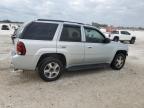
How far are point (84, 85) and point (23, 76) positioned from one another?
2062mm

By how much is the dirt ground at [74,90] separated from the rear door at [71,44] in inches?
25.1

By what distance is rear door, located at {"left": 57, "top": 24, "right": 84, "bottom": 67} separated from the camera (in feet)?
23.3

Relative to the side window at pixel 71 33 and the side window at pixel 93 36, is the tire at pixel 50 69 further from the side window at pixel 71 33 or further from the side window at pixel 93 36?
the side window at pixel 93 36

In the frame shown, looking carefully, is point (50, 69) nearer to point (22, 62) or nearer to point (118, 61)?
point (22, 62)

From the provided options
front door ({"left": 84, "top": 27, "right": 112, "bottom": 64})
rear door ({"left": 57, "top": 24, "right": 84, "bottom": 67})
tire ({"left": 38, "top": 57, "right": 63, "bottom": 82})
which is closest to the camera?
tire ({"left": 38, "top": 57, "right": 63, "bottom": 82})

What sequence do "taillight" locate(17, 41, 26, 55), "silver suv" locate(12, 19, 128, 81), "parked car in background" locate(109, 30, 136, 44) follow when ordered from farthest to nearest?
"parked car in background" locate(109, 30, 136, 44) < "silver suv" locate(12, 19, 128, 81) < "taillight" locate(17, 41, 26, 55)

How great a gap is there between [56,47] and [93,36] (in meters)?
1.68

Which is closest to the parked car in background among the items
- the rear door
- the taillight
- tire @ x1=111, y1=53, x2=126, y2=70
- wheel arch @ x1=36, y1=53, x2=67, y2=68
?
tire @ x1=111, y1=53, x2=126, y2=70

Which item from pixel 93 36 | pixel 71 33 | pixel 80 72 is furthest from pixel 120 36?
pixel 71 33

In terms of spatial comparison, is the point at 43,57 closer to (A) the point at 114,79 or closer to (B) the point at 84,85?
(B) the point at 84,85

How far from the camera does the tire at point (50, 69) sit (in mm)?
6777

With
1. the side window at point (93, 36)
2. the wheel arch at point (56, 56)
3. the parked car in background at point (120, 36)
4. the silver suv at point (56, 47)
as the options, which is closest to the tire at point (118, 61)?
the silver suv at point (56, 47)

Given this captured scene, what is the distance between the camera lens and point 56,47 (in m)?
6.93

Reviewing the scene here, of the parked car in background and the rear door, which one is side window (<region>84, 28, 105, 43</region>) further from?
the parked car in background
